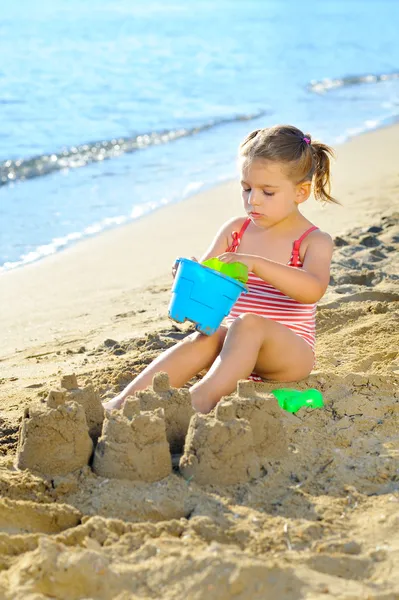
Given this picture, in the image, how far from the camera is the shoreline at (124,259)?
190 inches

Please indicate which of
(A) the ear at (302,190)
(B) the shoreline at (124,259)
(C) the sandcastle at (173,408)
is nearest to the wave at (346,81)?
(B) the shoreline at (124,259)

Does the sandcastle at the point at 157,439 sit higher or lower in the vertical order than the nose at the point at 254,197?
lower

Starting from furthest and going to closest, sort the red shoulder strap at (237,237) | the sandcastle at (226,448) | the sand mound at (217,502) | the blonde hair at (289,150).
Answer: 1. the red shoulder strap at (237,237)
2. the blonde hair at (289,150)
3. the sandcastle at (226,448)
4. the sand mound at (217,502)

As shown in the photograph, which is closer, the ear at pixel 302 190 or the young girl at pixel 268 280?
the young girl at pixel 268 280

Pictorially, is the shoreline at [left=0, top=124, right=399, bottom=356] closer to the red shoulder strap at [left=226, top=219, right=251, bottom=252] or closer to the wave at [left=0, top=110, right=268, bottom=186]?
the red shoulder strap at [left=226, top=219, right=251, bottom=252]

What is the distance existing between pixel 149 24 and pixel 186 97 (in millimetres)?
13399

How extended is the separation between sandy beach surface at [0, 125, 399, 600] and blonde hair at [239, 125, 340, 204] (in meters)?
0.90

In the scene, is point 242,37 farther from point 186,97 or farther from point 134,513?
point 134,513

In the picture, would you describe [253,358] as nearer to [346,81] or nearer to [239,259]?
[239,259]

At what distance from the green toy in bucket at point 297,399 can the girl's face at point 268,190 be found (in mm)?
803

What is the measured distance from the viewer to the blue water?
7.81 meters

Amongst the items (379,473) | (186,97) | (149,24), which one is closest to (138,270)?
(379,473)

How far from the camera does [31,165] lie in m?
9.11

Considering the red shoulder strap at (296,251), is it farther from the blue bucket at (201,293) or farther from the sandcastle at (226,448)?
the sandcastle at (226,448)
